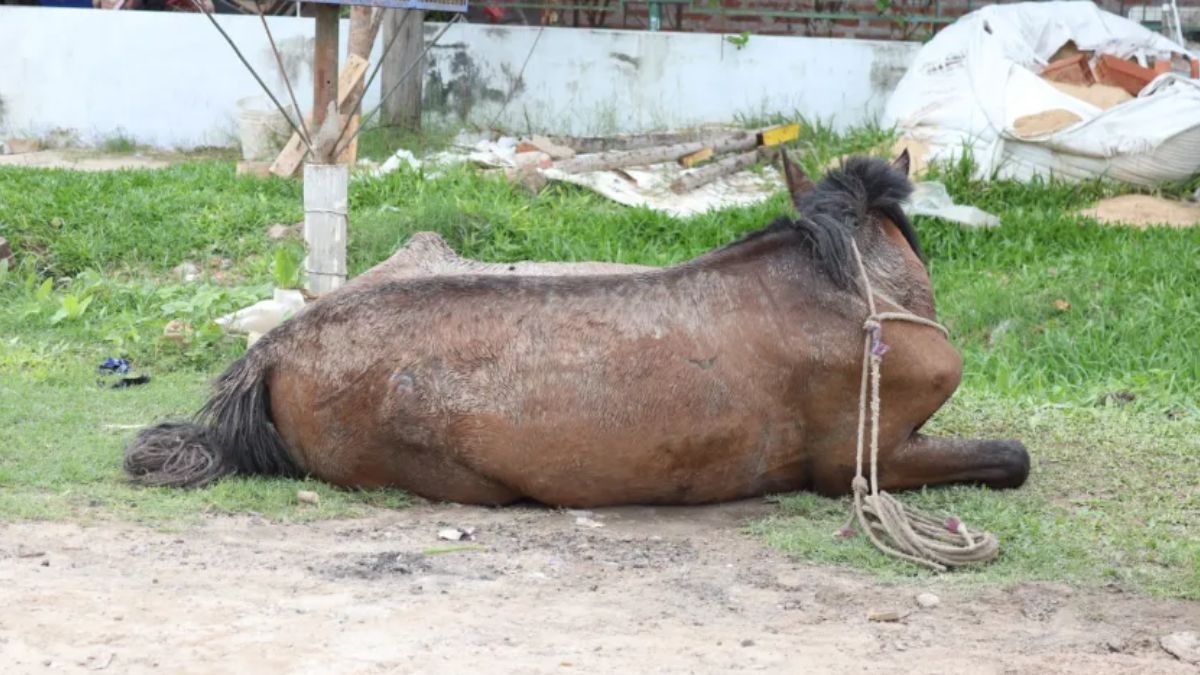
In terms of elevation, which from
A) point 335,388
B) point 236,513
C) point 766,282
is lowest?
point 236,513

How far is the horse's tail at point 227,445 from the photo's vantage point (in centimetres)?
569

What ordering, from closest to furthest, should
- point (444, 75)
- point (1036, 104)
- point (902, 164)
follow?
point (902, 164) → point (1036, 104) → point (444, 75)

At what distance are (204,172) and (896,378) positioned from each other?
7.56m

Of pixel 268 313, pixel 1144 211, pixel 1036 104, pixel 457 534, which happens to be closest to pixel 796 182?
pixel 457 534

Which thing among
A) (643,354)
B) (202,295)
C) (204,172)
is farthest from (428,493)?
(204,172)

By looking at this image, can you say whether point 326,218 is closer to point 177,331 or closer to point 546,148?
point 177,331

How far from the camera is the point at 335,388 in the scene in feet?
18.1

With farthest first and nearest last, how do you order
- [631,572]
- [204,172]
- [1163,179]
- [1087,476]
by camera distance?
1. [204,172]
2. [1163,179]
3. [1087,476]
4. [631,572]

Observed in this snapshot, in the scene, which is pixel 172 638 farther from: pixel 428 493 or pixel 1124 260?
pixel 1124 260

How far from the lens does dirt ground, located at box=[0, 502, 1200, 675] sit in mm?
3885

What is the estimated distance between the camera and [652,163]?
12266mm

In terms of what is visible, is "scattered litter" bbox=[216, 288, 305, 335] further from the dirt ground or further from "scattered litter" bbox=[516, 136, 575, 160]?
"scattered litter" bbox=[516, 136, 575, 160]

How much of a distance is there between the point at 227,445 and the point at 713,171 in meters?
6.91

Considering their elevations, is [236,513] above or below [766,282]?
below
